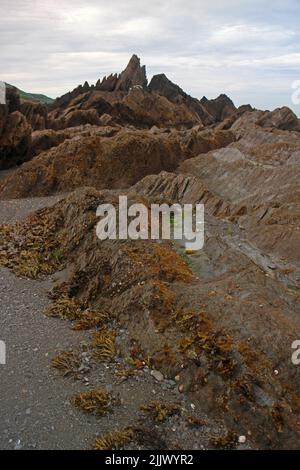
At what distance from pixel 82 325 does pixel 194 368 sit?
2.88m

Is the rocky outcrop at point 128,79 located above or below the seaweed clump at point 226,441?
above

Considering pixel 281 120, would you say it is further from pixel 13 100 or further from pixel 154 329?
pixel 154 329

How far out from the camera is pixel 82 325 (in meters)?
9.84

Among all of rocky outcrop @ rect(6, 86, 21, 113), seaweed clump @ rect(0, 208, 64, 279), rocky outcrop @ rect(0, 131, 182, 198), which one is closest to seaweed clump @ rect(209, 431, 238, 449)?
seaweed clump @ rect(0, 208, 64, 279)

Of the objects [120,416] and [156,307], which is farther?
[156,307]

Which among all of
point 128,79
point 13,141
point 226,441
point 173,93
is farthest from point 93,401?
point 173,93

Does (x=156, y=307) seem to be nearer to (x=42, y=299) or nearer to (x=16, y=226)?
(x=42, y=299)

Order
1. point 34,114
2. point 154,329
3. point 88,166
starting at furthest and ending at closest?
point 34,114, point 88,166, point 154,329

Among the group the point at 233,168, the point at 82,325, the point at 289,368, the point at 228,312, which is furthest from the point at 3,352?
the point at 233,168

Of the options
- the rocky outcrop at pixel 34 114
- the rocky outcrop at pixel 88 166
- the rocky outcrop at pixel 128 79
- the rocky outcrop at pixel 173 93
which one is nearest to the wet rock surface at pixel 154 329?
the rocky outcrop at pixel 88 166

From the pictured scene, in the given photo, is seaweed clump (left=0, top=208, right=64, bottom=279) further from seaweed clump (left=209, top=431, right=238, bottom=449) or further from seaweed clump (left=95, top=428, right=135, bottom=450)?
seaweed clump (left=209, top=431, right=238, bottom=449)

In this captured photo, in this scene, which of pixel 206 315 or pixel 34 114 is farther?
pixel 34 114

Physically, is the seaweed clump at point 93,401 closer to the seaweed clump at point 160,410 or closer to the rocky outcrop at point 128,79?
the seaweed clump at point 160,410
